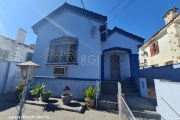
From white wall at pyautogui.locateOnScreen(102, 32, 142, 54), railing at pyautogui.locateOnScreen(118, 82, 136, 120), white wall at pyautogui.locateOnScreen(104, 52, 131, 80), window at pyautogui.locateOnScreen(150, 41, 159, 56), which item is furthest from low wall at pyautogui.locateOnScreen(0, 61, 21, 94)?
window at pyautogui.locateOnScreen(150, 41, 159, 56)

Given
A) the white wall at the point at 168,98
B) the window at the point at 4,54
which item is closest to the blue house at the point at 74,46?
the white wall at the point at 168,98

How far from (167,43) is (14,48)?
17.6 metres

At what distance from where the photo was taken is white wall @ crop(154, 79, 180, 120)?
2925mm

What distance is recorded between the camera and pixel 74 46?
642 centimetres

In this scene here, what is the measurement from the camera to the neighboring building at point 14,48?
9.20 m

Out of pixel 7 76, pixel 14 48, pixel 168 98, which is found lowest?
pixel 168 98

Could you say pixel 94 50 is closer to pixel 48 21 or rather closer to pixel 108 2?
pixel 108 2

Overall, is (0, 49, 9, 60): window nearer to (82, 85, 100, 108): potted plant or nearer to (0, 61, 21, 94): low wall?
(0, 61, 21, 94): low wall

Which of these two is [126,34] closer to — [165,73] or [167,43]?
[165,73]

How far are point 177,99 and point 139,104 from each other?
5.95 feet

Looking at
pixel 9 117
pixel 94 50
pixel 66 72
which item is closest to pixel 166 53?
pixel 94 50

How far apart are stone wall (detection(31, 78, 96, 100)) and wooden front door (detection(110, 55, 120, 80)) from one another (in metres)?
4.46

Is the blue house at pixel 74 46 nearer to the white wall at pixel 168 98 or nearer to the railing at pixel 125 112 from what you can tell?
the railing at pixel 125 112

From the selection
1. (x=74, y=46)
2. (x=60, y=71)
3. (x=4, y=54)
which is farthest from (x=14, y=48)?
(x=74, y=46)
